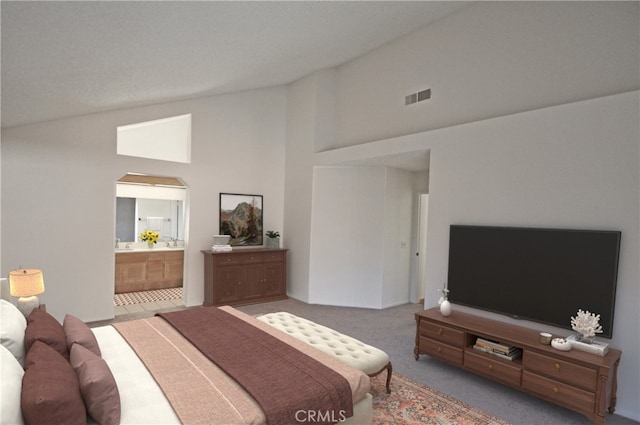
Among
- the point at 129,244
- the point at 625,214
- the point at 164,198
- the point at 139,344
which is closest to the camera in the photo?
the point at 139,344

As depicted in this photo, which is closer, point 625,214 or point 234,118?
point 625,214

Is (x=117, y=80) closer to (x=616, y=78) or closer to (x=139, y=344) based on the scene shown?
(x=139, y=344)

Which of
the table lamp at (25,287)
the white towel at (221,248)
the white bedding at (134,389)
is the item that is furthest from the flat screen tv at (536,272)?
the table lamp at (25,287)

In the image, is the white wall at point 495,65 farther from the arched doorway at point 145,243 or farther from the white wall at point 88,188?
the arched doorway at point 145,243

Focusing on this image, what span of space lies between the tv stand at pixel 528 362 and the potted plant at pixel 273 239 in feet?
11.4

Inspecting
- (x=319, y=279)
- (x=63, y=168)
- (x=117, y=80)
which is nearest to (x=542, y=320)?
(x=319, y=279)

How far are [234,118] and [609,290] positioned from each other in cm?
583

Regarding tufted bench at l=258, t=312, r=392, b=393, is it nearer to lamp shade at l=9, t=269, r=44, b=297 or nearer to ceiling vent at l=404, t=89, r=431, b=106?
lamp shade at l=9, t=269, r=44, b=297

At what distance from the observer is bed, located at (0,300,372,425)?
1710 millimetres

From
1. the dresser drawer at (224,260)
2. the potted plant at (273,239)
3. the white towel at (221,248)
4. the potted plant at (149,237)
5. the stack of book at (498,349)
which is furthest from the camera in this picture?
the potted plant at (149,237)

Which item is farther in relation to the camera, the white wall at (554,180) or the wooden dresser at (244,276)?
the wooden dresser at (244,276)

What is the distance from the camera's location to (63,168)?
467cm

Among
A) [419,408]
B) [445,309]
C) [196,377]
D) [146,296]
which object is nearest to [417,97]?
[445,309]

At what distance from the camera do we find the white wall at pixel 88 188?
4.40 m
